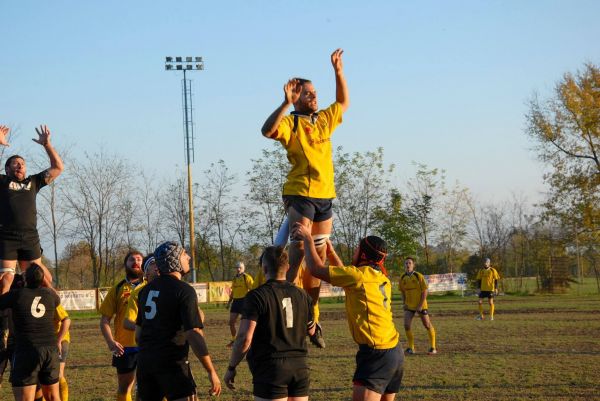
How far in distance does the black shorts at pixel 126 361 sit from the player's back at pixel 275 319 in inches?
142

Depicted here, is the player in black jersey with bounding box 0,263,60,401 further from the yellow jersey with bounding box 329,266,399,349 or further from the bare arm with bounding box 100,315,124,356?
the yellow jersey with bounding box 329,266,399,349

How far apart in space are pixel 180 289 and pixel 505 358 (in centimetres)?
1271

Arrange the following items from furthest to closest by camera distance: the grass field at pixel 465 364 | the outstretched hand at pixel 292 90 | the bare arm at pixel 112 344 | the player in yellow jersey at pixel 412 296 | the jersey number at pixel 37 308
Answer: the player in yellow jersey at pixel 412 296, the grass field at pixel 465 364, the jersey number at pixel 37 308, the bare arm at pixel 112 344, the outstretched hand at pixel 292 90

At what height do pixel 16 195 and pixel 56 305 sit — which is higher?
pixel 16 195

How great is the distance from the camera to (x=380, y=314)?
24.4ft

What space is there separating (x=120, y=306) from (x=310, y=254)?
4217 mm

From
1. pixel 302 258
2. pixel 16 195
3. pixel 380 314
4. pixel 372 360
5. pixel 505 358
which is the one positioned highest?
pixel 16 195

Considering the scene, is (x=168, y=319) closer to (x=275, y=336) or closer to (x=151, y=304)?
(x=151, y=304)

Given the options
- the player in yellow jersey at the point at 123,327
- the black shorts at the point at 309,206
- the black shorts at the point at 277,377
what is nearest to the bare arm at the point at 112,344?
the player in yellow jersey at the point at 123,327

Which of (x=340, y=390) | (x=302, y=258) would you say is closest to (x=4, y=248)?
(x=302, y=258)

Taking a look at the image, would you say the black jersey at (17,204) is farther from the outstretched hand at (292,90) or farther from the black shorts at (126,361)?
the outstretched hand at (292,90)

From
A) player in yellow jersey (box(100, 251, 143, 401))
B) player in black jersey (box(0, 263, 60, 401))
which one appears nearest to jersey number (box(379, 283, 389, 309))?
player in yellow jersey (box(100, 251, 143, 401))

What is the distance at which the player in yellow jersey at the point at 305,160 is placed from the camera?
7.11 meters

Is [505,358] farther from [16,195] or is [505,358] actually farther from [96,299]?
[96,299]
